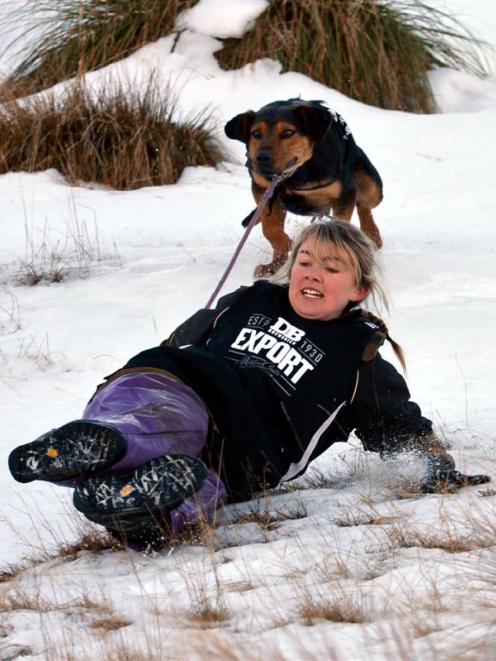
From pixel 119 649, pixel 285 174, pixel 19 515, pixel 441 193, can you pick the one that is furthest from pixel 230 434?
pixel 441 193

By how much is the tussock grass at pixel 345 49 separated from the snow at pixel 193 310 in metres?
0.20

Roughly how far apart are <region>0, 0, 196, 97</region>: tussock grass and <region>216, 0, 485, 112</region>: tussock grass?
0.71 meters

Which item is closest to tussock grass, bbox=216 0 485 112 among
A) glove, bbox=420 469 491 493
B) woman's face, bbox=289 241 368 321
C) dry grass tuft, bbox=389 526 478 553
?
woman's face, bbox=289 241 368 321

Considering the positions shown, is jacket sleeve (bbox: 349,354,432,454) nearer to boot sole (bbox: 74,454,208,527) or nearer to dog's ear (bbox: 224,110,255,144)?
boot sole (bbox: 74,454,208,527)

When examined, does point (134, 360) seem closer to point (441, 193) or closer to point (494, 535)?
point (494, 535)

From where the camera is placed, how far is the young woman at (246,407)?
129 inches

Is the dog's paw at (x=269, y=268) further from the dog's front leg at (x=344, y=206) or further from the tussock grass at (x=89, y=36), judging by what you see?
the tussock grass at (x=89, y=36)

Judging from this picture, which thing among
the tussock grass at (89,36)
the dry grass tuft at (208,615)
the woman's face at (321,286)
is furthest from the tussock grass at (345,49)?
the dry grass tuft at (208,615)

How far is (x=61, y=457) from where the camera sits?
3.28 metres

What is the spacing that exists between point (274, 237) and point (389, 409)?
3.03 m

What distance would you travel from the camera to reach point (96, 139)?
9.44 m

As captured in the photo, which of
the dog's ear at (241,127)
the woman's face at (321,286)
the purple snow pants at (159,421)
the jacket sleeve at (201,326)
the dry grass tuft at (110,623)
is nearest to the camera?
the dry grass tuft at (110,623)

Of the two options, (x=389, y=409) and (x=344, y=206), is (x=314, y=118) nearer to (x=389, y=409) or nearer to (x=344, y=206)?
(x=344, y=206)

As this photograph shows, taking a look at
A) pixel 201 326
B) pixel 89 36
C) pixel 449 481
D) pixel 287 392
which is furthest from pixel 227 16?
pixel 449 481
